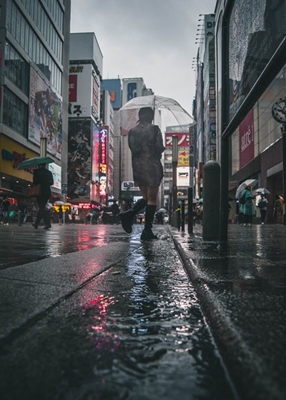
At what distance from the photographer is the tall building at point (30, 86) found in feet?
81.1

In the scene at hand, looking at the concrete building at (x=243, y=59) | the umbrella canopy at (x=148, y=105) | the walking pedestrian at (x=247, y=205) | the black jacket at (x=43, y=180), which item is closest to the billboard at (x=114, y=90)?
the umbrella canopy at (x=148, y=105)

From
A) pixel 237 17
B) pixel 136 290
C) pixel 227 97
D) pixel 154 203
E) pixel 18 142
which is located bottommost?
pixel 136 290

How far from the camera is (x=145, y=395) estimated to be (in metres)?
0.53

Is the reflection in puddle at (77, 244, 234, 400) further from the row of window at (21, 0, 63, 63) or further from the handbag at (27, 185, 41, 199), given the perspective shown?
the row of window at (21, 0, 63, 63)

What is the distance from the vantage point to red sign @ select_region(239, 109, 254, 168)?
26.1m

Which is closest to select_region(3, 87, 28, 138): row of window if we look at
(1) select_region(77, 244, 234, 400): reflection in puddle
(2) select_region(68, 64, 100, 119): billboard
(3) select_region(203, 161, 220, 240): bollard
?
(3) select_region(203, 161, 220, 240): bollard

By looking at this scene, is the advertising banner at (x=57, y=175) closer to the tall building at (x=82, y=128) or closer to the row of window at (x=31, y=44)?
the row of window at (x=31, y=44)

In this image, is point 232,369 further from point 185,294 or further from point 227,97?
point 227,97

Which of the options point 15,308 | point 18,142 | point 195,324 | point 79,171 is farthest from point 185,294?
point 79,171

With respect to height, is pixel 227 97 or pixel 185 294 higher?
pixel 227 97

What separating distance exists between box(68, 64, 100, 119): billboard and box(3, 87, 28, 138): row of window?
80.2 ft

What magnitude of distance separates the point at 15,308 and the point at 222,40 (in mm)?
3758

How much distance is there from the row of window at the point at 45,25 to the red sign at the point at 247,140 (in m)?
17.9

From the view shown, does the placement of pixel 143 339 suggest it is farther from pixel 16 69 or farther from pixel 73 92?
pixel 73 92
